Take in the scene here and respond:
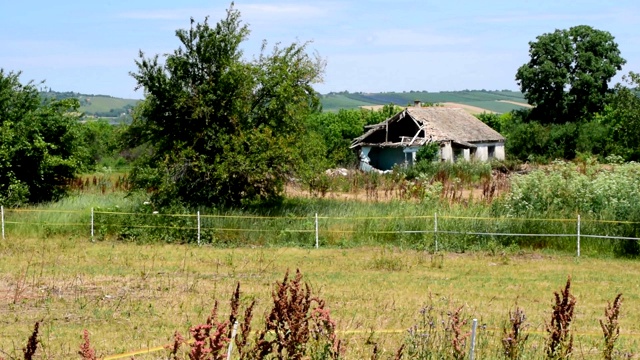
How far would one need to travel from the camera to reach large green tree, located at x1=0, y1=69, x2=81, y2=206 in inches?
1096

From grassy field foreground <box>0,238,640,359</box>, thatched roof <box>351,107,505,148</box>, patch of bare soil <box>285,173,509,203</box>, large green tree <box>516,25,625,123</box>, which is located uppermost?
large green tree <box>516,25,625,123</box>

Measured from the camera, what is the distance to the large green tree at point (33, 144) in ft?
91.4

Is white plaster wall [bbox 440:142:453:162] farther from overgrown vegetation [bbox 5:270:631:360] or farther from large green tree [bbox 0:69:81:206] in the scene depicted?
overgrown vegetation [bbox 5:270:631:360]

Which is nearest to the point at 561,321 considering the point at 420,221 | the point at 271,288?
the point at 271,288

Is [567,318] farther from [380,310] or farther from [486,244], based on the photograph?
[486,244]

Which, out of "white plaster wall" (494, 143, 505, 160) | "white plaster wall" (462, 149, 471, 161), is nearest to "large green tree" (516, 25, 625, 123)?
"white plaster wall" (494, 143, 505, 160)

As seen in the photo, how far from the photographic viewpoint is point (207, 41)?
2611 centimetres

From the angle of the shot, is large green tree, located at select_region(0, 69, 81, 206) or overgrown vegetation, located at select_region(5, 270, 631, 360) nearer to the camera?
overgrown vegetation, located at select_region(5, 270, 631, 360)

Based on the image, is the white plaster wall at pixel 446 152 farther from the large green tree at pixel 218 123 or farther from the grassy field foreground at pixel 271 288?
the grassy field foreground at pixel 271 288

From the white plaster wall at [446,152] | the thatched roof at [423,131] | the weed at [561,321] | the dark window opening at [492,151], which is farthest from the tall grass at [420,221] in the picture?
the dark window opening at [492,151]

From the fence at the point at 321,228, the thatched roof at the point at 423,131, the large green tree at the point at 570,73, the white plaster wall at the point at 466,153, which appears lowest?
the fence at the point at 321,228

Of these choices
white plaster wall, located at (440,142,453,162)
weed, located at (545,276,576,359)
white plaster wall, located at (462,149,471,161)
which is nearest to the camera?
weed, located at (545,276,576,359)

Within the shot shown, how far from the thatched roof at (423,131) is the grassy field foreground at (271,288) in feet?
110

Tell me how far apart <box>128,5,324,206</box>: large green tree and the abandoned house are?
27.4m
